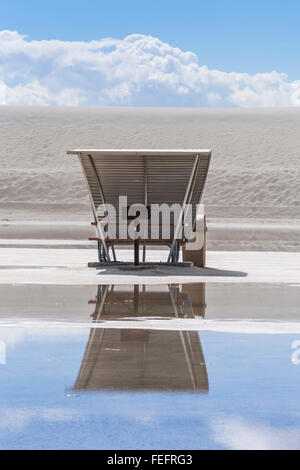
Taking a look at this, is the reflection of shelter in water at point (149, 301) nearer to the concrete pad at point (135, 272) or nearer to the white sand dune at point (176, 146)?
the concrete pad at point (135, 272)

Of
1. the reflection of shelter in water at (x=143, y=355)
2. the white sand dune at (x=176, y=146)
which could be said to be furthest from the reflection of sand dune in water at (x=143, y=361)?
the white sand dune at (x=176, y=146)

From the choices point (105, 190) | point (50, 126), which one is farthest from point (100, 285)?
point (50, 126)

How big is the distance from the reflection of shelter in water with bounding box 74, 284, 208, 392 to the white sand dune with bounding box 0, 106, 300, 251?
18214mm

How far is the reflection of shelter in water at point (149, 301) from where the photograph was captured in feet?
32.9

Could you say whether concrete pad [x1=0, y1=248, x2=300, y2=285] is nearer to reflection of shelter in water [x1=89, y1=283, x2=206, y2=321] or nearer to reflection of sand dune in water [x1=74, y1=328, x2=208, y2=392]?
reflection of shelter in water [x1=89, y1=283, x2=206, y2=321]

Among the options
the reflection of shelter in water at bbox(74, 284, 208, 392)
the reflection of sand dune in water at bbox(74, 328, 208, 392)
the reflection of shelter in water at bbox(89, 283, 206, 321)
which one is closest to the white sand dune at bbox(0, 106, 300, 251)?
the reflection of shelter in water at bbox(89, 283, 206, 321)

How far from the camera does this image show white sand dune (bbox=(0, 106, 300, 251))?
57.7 metres

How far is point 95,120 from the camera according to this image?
104 m

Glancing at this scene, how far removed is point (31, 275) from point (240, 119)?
9182 centimetres

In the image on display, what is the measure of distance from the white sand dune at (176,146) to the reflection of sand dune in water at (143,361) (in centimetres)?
2028

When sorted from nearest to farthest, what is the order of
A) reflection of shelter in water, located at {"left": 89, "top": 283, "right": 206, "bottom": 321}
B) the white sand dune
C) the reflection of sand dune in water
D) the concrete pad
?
the reflection of sand dune in water
reflection of shelter in water, located at {"left": 89, "top": 283, "right": 206, "bottom": 321}
the concrete pad
the white sand dune

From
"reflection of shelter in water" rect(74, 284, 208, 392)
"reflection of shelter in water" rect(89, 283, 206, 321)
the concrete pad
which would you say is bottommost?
the concrete pad

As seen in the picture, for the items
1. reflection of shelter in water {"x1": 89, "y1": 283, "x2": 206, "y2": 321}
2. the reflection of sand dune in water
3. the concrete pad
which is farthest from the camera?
the concrete pad

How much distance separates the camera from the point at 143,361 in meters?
6.95
